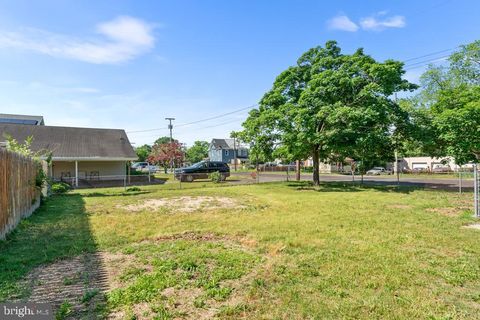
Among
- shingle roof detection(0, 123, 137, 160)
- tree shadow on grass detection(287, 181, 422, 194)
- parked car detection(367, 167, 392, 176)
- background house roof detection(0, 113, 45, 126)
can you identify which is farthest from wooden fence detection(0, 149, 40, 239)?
parked car detection(367, 167, 392, 176)

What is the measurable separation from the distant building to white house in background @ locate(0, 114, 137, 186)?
38000 millimetres

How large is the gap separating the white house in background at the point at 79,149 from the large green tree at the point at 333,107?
13.4 meters

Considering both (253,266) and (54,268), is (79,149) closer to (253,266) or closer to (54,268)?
(54,268)

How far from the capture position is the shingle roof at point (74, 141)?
23.8 meters

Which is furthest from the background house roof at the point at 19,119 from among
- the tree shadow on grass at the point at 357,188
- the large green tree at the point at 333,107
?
the tree shadow on grass at the point at 357,188

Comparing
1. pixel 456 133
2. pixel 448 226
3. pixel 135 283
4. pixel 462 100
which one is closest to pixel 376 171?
pixel 462 100

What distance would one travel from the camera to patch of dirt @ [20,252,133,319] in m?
3.35

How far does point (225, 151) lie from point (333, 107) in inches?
1985

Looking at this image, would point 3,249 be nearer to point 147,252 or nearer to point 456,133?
point 147,252

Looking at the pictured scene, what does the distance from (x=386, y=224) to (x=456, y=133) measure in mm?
10856

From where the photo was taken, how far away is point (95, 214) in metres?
9.44

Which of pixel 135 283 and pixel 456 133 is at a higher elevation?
pixel 456 133

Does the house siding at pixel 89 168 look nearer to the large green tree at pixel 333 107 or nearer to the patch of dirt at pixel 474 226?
the large green tree at pixel 333 107

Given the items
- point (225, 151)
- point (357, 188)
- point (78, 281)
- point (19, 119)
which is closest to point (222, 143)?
point (225, 151)
